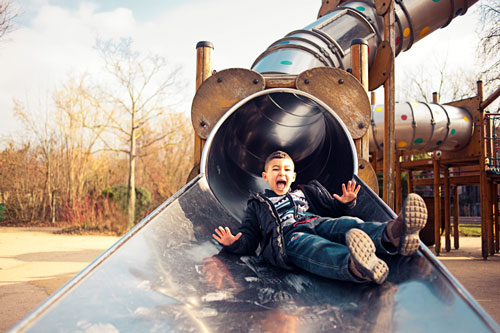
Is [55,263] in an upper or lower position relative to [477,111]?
lower

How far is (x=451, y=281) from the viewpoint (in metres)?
1.34

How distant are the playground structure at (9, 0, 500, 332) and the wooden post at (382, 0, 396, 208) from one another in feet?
0.04

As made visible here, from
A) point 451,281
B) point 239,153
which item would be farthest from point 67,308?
point 239,153

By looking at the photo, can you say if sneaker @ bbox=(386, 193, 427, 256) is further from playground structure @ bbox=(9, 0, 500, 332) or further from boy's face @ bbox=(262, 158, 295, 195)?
boy's face @ bbox=(262, 158, 295, 195)

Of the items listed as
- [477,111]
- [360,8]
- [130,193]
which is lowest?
[130,193]

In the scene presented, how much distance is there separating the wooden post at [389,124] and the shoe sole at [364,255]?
2.20m

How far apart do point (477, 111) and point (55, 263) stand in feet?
23.5

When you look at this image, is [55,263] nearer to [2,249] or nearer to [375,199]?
[2,249]

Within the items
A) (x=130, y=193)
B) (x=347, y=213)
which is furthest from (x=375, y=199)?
(x=130, y=193)

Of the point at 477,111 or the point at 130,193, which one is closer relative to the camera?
the point at 477,111

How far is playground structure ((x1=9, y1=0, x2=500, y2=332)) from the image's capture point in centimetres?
124

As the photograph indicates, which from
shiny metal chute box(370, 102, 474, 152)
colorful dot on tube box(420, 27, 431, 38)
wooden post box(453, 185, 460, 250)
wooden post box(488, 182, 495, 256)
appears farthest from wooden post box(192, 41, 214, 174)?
wooden post box(453, 185, 460, 250)

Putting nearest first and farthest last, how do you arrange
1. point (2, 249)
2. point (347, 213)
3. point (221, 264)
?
point (221, 264) → point (347, 213) → point (2, 249)

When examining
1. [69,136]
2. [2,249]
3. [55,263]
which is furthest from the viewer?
[69,136]
